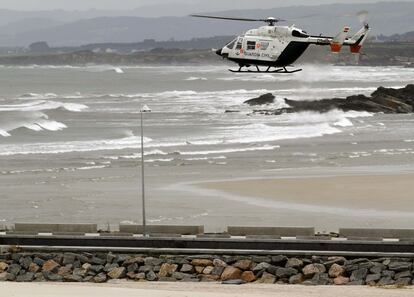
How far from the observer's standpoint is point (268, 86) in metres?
135

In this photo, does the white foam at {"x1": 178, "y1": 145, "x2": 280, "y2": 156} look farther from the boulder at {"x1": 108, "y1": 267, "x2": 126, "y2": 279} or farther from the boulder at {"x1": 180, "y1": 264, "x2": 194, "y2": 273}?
the boulder at {"x1": 180, "y1": 264, "x2": 194, "y2": 273}

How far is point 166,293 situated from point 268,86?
11314 centimetres

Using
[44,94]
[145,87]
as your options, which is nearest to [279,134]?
[44,94]

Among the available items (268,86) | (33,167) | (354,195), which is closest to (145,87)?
(268,86)

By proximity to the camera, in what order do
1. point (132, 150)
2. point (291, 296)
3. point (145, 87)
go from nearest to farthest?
point (291, 296) → point (132, 150) → point (145, 87)


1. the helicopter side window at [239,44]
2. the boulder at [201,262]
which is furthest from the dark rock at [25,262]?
the helicopter side window at [239,44]

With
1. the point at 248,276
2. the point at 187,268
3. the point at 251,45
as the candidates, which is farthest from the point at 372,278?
the point at 251,45

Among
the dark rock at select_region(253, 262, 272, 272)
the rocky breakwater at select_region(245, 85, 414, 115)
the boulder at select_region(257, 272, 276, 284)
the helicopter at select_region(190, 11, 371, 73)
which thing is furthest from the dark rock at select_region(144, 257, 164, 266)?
the rocky breakwater at select_region(245, 85, 414, 115)

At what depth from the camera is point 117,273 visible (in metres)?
25.1

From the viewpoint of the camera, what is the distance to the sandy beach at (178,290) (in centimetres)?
2253

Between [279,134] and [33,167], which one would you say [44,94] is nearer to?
[279,134]

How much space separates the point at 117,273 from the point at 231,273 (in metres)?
2.40

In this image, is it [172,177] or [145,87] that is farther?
[145,87]

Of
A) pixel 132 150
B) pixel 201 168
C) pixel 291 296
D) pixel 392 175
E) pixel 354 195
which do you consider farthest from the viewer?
pixel 132 150
